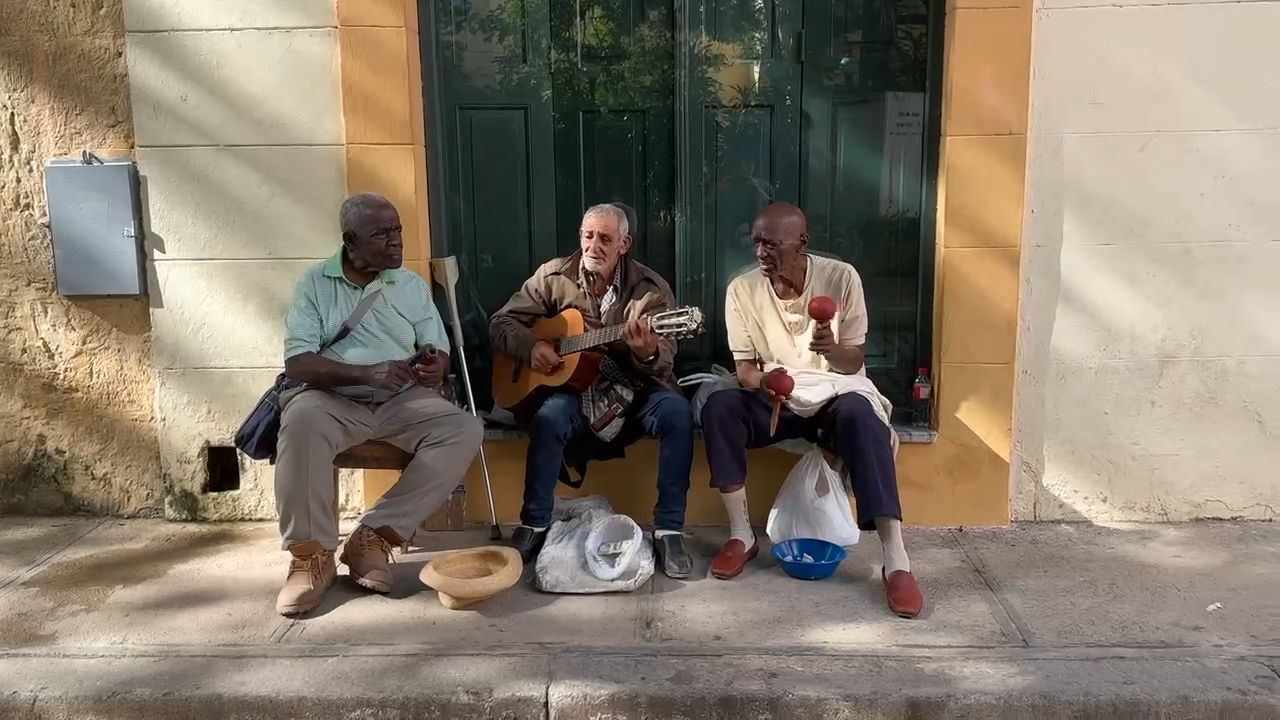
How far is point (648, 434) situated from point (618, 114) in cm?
134

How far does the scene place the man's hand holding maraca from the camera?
3502 mm

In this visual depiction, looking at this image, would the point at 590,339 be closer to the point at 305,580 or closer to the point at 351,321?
the point at 351,321

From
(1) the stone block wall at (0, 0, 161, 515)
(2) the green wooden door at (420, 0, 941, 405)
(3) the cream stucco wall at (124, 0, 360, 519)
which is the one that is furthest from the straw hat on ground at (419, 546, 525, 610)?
(1) the stone block wall at (0, 0, 161, 515)

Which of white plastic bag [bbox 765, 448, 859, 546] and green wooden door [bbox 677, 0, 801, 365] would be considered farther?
green wooden door [bbox 677, 0, 801, 365]

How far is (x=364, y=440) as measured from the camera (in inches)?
143

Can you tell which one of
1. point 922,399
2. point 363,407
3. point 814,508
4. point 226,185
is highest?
point 226,185

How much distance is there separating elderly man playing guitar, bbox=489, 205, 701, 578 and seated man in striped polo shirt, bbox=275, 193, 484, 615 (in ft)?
0.84

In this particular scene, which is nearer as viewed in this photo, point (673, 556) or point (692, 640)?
point (692, 640)

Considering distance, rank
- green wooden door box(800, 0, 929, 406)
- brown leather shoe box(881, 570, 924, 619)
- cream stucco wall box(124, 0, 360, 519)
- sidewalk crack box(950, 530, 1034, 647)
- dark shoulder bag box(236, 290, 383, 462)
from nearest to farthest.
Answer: sidewalk crack box(950, 530, 1034, 647) → brown leather shoe box(881, 570, 924, 619) → dark shoulder bag box(236, 290, 383, 462) → cream stucco wall box(124, 0, 360, 519) → green wooden door box(800, 0, 929, 406)

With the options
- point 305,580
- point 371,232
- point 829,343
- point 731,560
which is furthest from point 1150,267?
point 305,580

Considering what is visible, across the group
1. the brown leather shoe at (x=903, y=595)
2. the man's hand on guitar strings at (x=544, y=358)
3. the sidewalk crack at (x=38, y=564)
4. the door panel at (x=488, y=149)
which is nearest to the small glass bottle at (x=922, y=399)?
the brown leather shoe at (x=903, y=595)

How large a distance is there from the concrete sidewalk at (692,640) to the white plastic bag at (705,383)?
527mm

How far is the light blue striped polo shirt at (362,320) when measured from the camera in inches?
142

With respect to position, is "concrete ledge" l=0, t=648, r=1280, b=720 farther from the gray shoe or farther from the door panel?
the door panel
